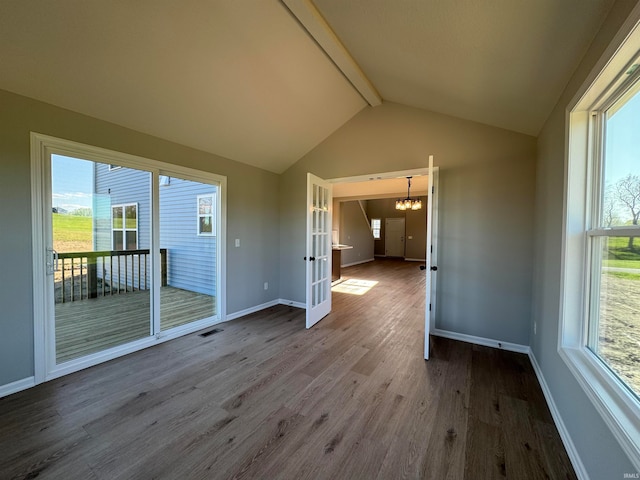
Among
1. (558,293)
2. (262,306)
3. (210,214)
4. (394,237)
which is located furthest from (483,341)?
(394,237)

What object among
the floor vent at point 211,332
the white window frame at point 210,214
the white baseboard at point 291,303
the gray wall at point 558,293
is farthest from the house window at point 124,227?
the gray wall at point 558,293

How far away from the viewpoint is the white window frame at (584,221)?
1278 millimetres

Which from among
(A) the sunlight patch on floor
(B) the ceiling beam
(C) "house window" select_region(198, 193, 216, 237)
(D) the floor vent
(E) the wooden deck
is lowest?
(D) the floor vent

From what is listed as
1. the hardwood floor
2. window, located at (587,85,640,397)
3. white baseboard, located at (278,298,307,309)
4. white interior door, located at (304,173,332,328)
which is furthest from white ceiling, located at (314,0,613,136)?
white baseboard, located at (278,298,307,309)

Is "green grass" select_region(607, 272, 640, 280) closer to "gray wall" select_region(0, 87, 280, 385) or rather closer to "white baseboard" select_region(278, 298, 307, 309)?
"white baseboard" select_region(278, 298, 307, 309)

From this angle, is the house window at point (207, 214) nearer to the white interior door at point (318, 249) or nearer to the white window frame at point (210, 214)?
the white window frame at point (210, 214)

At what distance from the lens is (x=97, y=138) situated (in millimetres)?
2473

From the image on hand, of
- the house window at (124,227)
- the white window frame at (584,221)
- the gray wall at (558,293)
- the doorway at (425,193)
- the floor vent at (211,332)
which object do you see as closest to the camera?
the gray wall at (558,293)

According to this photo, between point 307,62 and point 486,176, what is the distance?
92.9 inches

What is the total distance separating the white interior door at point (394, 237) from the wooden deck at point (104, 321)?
Result: 10.6 meters

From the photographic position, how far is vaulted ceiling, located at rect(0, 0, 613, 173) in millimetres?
1582

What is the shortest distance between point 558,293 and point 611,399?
2.70 feet

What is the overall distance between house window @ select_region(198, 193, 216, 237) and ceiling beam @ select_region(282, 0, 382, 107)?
2.42m

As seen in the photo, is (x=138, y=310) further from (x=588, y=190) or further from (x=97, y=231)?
(x=588, y=190)
